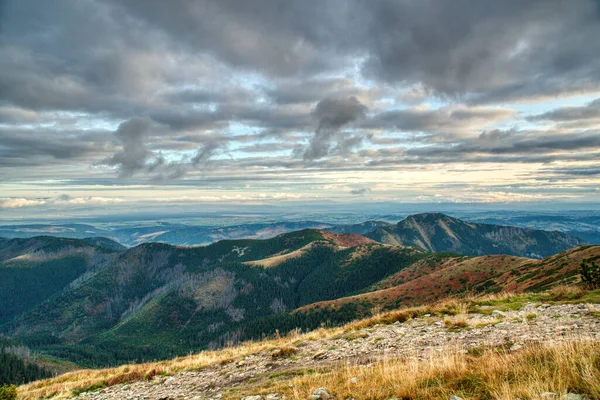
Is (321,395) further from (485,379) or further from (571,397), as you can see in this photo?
(571,397)

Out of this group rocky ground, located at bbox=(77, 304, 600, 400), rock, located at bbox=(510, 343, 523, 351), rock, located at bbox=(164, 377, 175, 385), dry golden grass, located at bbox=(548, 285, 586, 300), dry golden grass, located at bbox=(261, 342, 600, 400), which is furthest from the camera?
dry golden grass, located at bbox=(548, 285, 586, 300)

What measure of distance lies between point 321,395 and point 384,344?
350 inches

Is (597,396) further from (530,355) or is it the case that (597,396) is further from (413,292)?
(413,292)

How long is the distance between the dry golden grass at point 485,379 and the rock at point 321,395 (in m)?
0.27

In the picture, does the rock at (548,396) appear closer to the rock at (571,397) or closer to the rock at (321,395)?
the rock at (571,397)

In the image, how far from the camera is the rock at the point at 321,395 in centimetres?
909

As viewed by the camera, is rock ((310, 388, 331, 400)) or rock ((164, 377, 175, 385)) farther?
rock ((164, 377, 175, 385))

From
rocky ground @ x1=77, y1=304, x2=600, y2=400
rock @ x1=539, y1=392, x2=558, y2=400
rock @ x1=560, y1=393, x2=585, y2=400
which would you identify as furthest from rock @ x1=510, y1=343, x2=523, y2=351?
rock @ x1=560, y1=393, x2=585, y2=400

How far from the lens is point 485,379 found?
821 cm

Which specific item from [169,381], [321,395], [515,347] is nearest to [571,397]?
[321,395]

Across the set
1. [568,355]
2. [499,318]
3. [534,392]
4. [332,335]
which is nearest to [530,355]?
[568,355]

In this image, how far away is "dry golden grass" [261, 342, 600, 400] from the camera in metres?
6.96

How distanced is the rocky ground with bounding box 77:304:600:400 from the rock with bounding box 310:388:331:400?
2.13 metres

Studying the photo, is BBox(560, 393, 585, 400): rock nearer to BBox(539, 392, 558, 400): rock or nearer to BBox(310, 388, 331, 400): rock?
BBox(539, 392, 558, 400): rock
